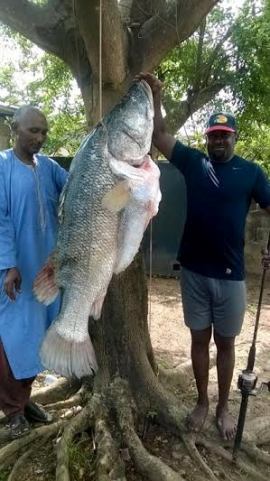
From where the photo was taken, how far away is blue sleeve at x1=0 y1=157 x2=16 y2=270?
10.1 ft

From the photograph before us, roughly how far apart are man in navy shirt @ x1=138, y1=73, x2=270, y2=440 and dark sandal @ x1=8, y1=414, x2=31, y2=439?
51.5 inches

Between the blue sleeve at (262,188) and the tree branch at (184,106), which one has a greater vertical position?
the tree branch at (184,106)

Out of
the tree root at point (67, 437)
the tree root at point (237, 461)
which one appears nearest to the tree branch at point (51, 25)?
the tree root at point (67, 437)

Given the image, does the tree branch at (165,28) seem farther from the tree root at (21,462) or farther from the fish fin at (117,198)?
the tree root at (21,462)

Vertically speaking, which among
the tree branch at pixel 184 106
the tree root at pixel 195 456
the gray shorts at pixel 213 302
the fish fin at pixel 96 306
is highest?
the tree branch at pixel 184 106

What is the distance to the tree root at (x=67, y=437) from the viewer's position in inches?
125

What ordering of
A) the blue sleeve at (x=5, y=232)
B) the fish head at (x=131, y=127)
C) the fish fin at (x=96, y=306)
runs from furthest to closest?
the blue sleeve at (x=5, y=232), the fish fin at (x=96, y=306), the fish head at (x=131, y=127)

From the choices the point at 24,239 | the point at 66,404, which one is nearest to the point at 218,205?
the point at 24,239

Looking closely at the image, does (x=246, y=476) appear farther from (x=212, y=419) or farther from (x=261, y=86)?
(x=261, y=86)

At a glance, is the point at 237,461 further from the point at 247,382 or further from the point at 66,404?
the point at 66,404

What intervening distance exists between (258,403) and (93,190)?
3007 millimetres

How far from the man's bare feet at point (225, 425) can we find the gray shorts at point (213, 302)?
0.66 meters

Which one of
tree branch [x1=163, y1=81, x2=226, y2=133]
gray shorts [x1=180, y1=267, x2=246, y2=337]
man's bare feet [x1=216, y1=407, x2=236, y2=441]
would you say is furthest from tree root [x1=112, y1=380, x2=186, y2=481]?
tree branch [x1=163, y1=81, x2=226, y2=133]

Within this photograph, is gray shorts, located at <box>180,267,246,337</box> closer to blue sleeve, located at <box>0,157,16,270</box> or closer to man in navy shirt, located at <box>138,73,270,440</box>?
man in navy shirt, located at <box>138,73,270,440</box>
